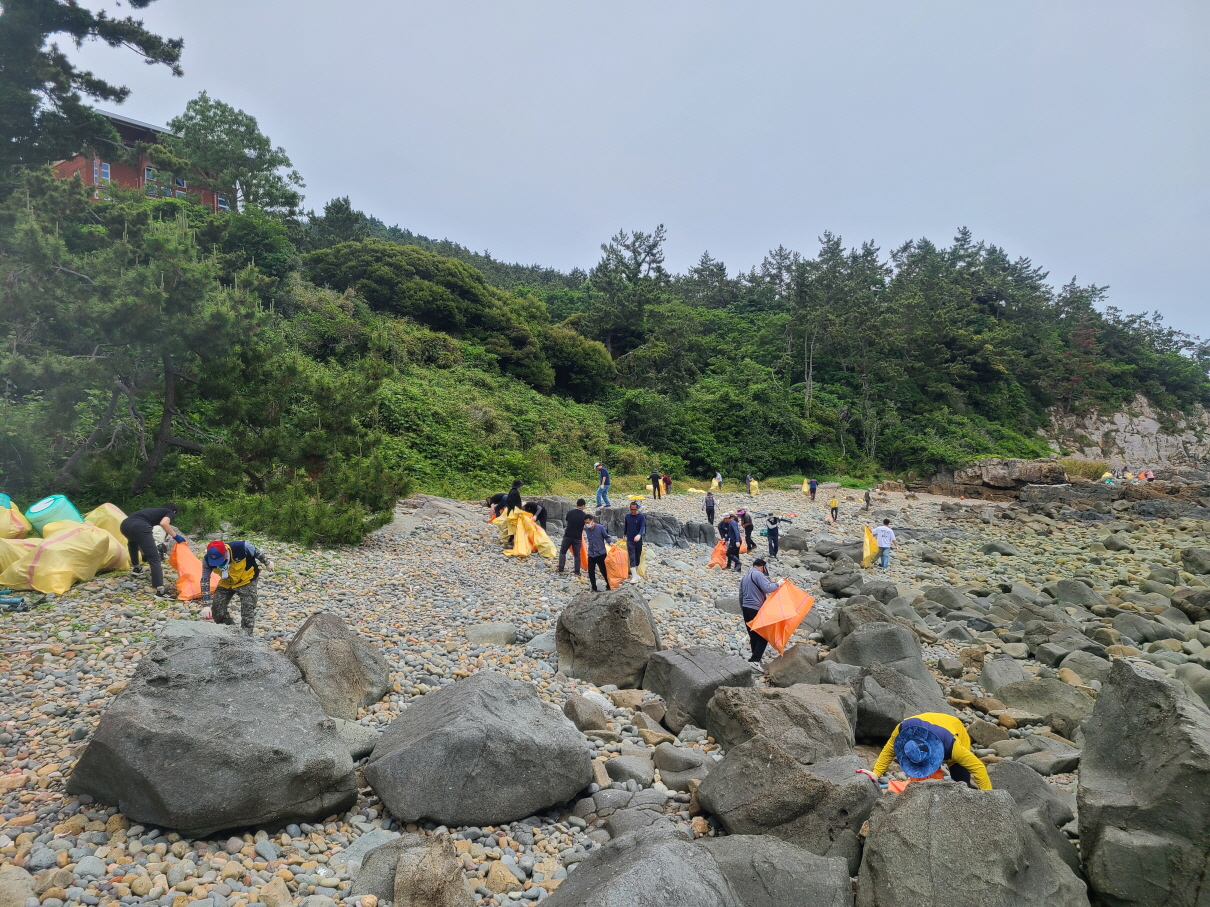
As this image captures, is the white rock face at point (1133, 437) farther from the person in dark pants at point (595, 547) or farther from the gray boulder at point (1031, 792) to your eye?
the gray boulder at point (1031, 792)

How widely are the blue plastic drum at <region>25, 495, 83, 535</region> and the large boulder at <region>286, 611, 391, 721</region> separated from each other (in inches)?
243

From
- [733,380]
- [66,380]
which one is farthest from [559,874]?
[733,380]

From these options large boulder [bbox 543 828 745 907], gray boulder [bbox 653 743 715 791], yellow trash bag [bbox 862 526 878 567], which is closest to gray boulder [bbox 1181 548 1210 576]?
yellow trash bag [bbox 862 526 878 567]

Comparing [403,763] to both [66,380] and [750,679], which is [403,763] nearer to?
[750,679]

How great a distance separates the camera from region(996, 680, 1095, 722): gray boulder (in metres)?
8.42

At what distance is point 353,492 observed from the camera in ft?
49.2

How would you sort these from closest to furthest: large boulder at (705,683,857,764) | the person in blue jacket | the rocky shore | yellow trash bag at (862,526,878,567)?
the rocky shore < large boulder at (705,683,857,764) < the person in blue jacket < yellow trash bag at (862,526,878,567)

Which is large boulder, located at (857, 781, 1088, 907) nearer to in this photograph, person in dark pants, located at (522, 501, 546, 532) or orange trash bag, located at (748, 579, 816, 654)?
orange trash bag, located at (748, 579, 816, 654)

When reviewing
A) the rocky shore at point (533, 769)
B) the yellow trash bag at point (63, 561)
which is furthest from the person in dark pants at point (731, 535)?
the yellow trash bag at point (63, 561)

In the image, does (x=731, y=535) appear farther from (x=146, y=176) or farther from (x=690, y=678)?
(x=146, y=176)

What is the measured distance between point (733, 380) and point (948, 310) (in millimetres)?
22015

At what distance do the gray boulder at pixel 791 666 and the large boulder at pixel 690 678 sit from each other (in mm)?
1474

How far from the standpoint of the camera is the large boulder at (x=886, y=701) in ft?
24.7

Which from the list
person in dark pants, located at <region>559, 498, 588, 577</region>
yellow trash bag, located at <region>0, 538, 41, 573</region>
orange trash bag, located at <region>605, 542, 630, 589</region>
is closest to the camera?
yellow trash bag, located at <region>0, 538, 41, 573</region>
